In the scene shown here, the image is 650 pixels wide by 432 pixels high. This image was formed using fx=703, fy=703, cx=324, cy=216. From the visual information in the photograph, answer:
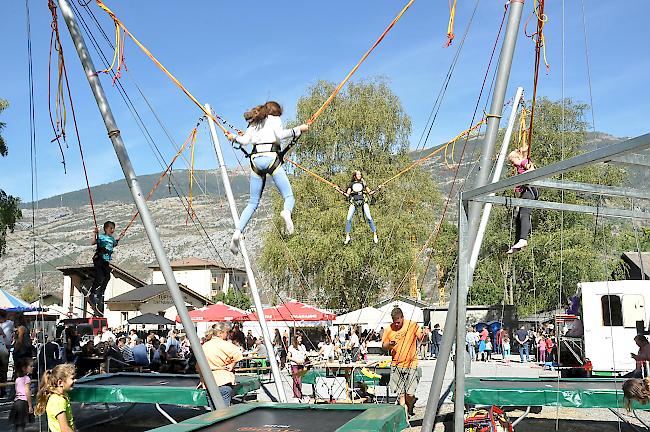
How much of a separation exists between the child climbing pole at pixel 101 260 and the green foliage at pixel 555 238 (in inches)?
759

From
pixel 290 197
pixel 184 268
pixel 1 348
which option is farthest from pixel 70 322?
pixel 184 268

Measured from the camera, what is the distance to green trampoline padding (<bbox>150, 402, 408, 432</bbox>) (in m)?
5.00

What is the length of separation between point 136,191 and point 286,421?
2921 millimetres

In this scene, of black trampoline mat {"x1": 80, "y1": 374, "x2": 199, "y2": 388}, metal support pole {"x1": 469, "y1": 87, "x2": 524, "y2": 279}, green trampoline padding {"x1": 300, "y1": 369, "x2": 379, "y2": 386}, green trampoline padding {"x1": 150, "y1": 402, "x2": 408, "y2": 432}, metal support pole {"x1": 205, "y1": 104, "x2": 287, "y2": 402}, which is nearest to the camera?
green trampoline padding {"x1": 150, "y1": 402, "x2": 408, "y2": 432}

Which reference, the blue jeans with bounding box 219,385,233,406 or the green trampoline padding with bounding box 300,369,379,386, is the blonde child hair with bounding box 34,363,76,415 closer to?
the blue jeans with bounding box 219,385,233,406

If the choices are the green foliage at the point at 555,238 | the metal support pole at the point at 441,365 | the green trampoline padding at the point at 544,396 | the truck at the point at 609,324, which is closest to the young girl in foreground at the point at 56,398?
the metal support pole at the point at 441,365

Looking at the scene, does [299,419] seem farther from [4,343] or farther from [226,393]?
[4,343]

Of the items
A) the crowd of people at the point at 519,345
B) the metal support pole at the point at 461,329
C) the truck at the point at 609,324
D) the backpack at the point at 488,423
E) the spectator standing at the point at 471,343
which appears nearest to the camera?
the metal support pole at the point at 461,329

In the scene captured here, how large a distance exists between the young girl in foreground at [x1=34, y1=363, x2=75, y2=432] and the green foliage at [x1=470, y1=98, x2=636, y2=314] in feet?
73.6

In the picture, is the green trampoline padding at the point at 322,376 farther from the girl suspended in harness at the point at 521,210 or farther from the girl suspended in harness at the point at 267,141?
the girl suspended in harness at the point at 267,141

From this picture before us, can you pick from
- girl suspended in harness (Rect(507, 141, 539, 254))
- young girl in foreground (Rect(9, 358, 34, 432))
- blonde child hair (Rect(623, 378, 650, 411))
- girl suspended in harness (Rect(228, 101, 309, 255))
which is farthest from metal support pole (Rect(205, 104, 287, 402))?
blonde child hair (Rect(623, 378, 650, 411))

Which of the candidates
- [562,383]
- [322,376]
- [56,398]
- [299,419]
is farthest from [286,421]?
[322,376]

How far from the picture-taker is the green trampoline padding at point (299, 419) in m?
5.00

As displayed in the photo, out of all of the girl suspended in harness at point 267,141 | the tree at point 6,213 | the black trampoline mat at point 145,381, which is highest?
the tree at point 6,213
